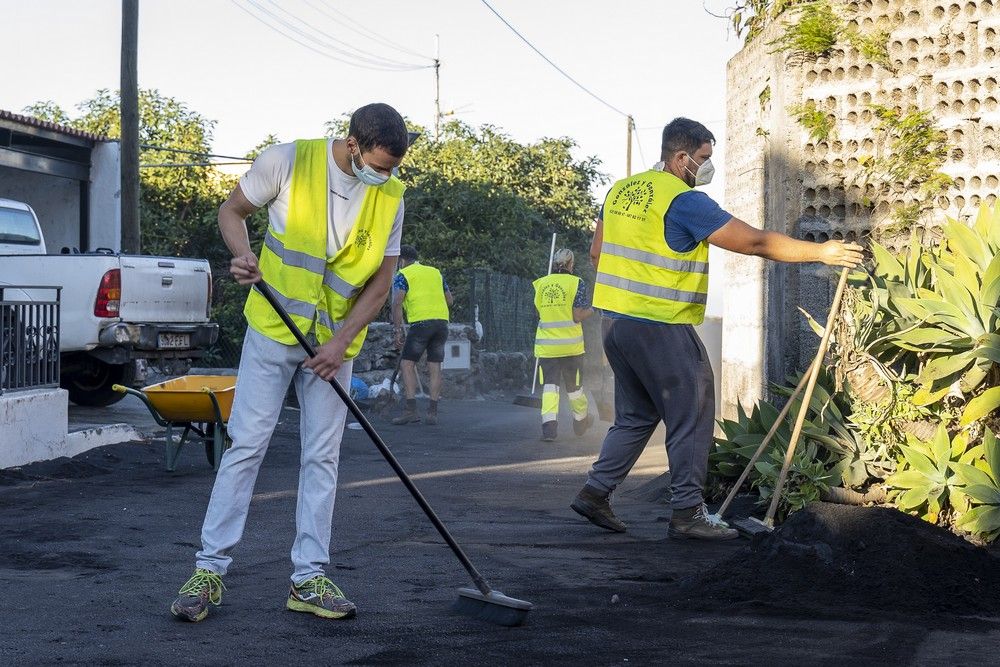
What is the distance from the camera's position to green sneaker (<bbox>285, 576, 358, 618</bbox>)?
15.4 feet

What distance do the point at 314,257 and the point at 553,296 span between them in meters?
8.42

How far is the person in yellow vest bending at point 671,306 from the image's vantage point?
6.68 meters

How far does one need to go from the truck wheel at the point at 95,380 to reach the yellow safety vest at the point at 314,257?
A: 31.5 ft

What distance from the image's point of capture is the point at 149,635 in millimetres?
4398

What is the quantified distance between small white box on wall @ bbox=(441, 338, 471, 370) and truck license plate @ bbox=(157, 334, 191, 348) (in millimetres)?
6544

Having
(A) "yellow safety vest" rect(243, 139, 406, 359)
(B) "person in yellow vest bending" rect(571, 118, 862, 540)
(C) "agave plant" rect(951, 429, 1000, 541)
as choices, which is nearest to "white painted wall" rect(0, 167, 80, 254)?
(B) "person in yellow vest bending" rect(571, 118, 862, 540)

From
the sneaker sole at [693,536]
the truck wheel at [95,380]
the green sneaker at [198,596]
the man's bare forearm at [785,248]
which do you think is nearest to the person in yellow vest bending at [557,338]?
the truck wheel at [95,380]

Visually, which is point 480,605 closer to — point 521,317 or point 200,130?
point 521,317

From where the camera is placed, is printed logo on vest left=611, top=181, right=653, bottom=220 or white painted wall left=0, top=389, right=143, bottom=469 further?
white painted wall left=0, top=389, right=143, bottom=469

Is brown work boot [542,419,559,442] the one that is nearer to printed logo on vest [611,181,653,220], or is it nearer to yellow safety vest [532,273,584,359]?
yellow safety vest [532,273,584,359]

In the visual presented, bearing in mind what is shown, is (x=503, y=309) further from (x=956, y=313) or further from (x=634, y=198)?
(x=956, y=313)

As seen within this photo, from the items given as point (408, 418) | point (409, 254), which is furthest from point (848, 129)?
point (408, 418)

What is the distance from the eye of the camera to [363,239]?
4906 mm

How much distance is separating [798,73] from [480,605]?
5.10 m
